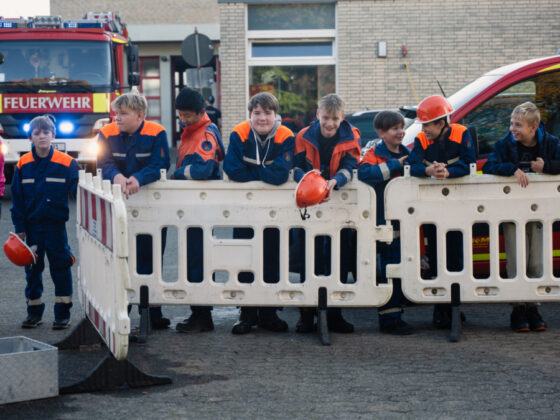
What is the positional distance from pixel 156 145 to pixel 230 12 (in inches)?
624

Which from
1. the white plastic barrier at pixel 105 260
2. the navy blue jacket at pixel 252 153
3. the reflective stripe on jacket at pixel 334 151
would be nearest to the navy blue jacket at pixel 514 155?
the reflective stripe on jacket at pixel 334 151

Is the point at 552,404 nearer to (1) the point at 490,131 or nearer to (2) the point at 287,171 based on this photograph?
(2) the point at 287,171

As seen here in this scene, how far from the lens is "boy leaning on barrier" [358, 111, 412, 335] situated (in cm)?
726

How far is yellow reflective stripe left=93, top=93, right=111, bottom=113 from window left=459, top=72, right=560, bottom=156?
9929mm

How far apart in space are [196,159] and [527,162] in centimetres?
252

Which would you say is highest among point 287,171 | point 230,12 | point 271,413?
point 230,12

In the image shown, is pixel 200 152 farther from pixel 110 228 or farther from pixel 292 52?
pixel 292 52

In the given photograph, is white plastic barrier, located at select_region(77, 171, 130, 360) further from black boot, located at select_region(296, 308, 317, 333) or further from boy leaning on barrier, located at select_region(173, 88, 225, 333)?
black boot, located at select_region(296, 308, 317, 333)

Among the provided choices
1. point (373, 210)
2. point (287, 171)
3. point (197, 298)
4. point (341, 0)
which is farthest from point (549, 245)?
point (341, 0)

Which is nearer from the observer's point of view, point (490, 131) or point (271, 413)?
point (271, 413)

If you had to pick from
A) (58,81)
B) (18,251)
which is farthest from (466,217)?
(58,81)

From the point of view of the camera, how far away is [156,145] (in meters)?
7.34

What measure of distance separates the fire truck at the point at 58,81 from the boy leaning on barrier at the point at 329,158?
1028cm

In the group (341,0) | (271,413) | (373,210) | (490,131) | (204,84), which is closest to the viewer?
(271,413)
